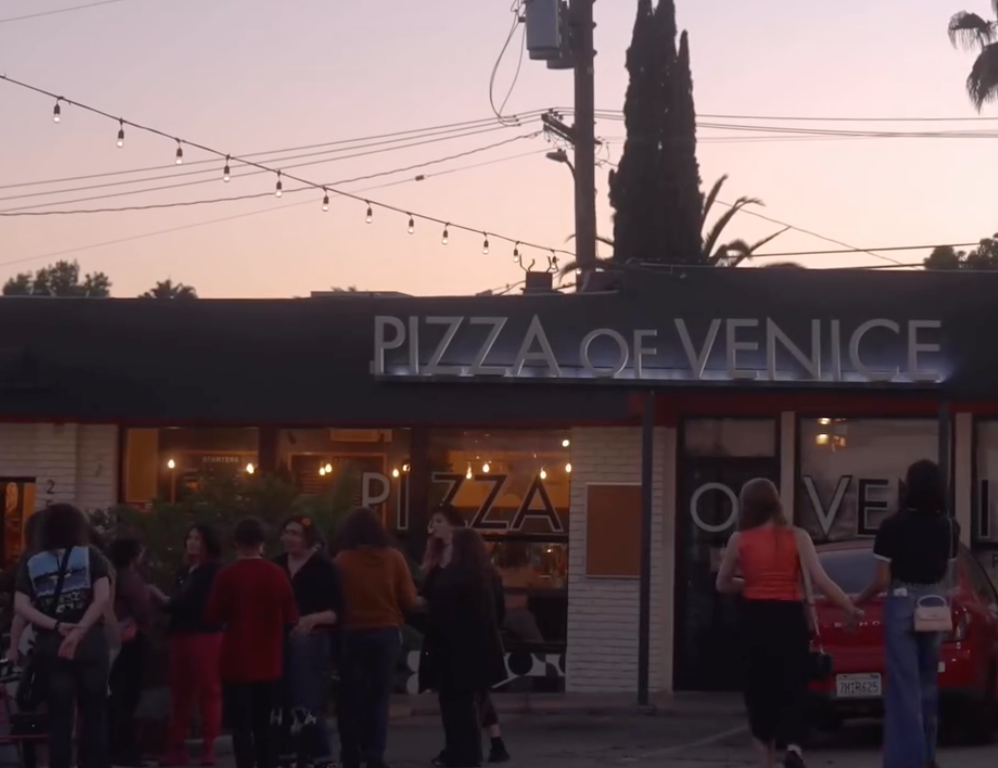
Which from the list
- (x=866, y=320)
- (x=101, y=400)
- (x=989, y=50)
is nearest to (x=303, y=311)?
(x=101, y=400)

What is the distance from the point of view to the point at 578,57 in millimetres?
21844

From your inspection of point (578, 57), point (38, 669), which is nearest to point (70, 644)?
point (38, 669)

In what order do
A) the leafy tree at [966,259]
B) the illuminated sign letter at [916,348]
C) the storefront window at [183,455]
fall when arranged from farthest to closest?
the leafy tree at [966,259] → the storefront window at [183,455] → the illuminated sign letter at [916,348]

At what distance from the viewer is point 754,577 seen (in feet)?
30.8

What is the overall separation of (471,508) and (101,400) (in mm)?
4062

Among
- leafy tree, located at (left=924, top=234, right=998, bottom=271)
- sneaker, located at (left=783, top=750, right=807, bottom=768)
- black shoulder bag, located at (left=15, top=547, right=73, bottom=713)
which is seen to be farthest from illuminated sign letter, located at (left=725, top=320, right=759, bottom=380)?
leafy tree, located at (left=924, top=234, right=998, bottom=271)

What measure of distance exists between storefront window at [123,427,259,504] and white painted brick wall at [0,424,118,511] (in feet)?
0.81

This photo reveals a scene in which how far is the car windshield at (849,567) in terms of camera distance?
12641 mm

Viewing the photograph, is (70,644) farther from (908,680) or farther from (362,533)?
(908,680)

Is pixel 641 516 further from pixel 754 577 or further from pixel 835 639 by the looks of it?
pixel 754 577

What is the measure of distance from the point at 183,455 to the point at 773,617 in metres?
9.77

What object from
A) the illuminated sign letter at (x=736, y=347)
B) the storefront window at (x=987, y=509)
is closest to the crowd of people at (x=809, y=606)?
the illuminated sign letter at (x=736, y=347)

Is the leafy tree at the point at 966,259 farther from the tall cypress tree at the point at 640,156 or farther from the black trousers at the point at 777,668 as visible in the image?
the black trousers at the point at 777,668

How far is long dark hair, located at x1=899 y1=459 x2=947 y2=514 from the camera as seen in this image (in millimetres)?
9391
